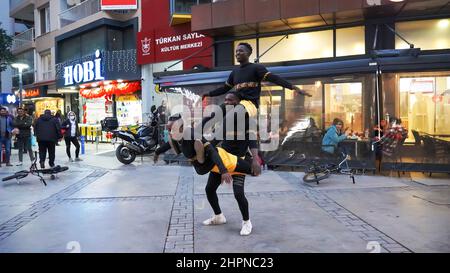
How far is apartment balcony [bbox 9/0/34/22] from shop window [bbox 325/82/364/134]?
26.0m

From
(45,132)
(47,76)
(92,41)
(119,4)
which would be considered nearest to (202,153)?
(45,132)

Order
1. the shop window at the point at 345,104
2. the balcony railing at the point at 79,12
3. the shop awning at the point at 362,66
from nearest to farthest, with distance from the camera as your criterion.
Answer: the shop awning at the point at 362,66 < the shop window at the point at 345,104 < the balcony railing at the point at 79,12

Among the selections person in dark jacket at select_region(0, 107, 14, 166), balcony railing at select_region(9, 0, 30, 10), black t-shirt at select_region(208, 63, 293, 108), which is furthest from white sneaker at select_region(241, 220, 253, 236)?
balcony railing at select_region(9, 0, 30, 10)

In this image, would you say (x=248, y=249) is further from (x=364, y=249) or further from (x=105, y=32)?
(x=105, y=32)

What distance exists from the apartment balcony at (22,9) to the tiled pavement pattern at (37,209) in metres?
24.9

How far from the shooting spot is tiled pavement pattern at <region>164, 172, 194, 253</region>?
4.47 m

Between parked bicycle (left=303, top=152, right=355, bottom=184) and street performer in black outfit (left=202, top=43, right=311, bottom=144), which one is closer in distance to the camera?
street performer in black outfit (left=202, top=43, right=311, bottom=144)

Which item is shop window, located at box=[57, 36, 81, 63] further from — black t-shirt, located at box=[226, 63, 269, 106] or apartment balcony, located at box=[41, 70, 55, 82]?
black t-shirt, located at box=[226, 63, 269, 106]

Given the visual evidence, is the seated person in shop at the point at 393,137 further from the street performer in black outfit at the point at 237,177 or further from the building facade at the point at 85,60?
the building facade at the point at 85,60

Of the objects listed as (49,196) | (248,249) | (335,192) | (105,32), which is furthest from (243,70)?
(105,32)

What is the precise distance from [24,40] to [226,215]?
30.7m

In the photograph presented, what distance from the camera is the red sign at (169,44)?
16.3 meters

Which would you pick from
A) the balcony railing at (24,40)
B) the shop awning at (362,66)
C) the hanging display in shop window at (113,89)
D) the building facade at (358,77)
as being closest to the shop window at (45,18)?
the balcony railing at (24,40)

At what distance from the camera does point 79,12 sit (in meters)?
23.7
